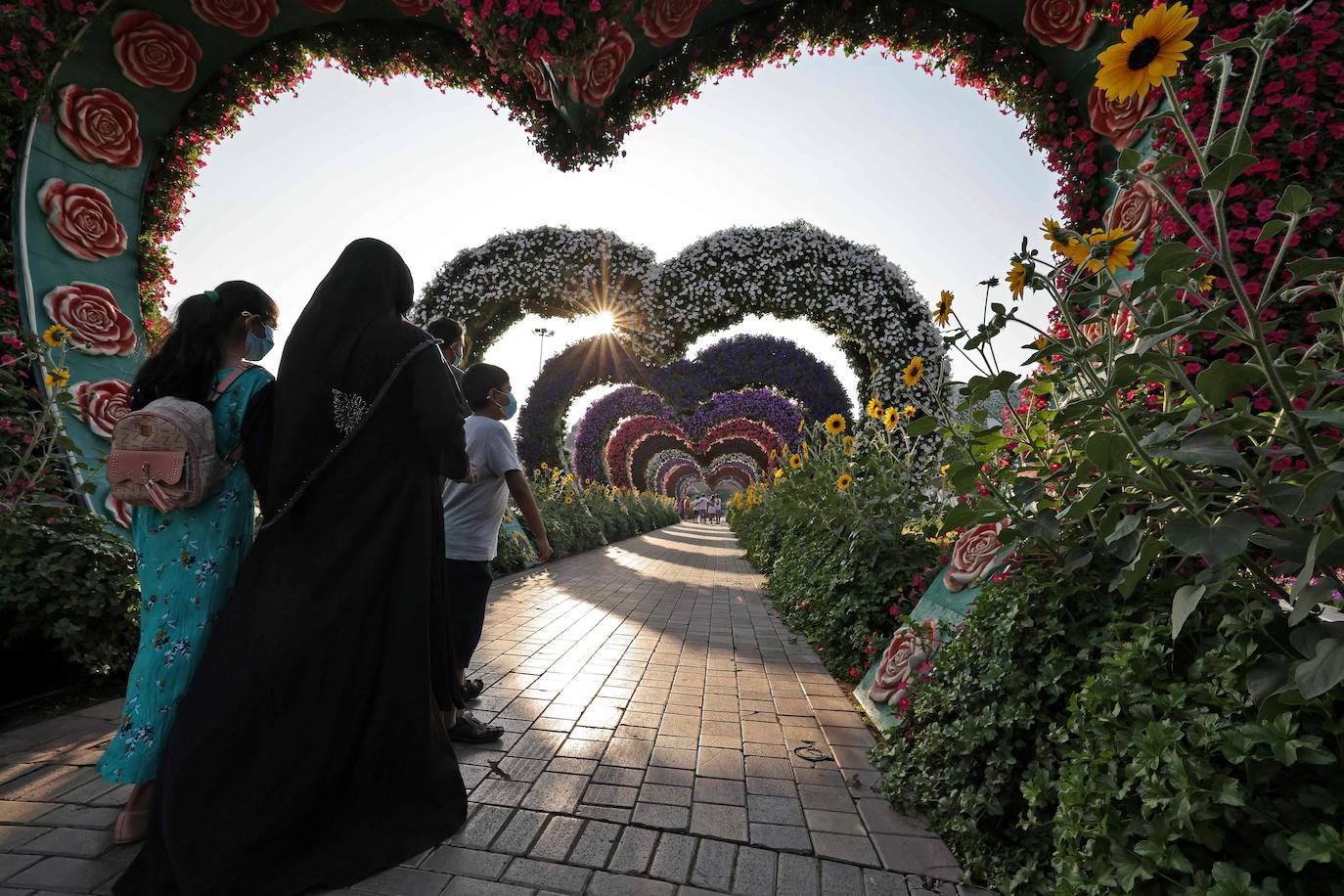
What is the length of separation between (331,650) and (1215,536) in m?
2.28

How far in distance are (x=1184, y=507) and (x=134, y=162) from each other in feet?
21.1

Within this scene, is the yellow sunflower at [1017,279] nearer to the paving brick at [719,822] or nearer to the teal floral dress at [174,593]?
the paving brick at [719,822]

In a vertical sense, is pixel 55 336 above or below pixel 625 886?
above

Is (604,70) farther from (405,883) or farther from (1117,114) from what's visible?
(405,883)

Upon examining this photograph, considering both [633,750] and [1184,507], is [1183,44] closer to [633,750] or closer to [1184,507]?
[1184,507]

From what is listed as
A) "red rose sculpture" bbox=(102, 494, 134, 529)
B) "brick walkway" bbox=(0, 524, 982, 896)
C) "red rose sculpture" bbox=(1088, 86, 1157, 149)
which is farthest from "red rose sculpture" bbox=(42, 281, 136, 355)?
"red rose sculpture" bbox=(1088, 86, 1157, 149)

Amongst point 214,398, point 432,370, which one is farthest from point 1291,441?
point 214,398

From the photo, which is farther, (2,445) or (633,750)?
(2,445)

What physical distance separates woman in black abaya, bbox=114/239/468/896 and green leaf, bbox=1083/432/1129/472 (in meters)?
1.82

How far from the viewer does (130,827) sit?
1796 mm

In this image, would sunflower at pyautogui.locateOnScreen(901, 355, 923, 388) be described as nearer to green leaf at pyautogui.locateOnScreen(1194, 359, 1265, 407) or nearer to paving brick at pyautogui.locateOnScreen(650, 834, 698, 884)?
green leaf at pyautogui.locateOnScreen(1194, 359, 1265, 407)

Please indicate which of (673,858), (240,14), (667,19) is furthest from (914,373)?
(240,14)

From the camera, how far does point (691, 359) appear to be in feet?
48.7

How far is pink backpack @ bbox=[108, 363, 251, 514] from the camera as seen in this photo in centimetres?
175
